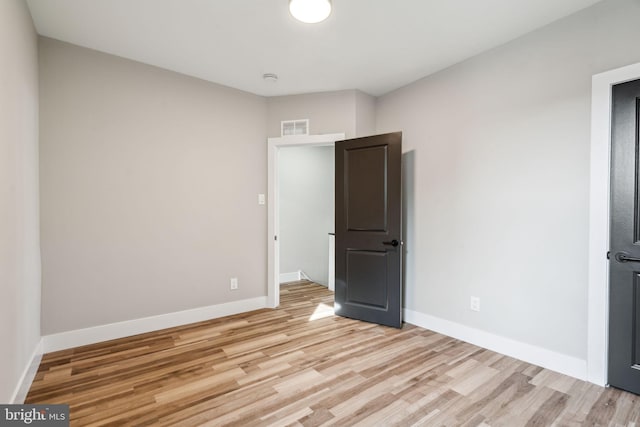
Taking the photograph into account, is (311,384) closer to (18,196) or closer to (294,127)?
(18,196)

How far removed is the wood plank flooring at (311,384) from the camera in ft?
5.94

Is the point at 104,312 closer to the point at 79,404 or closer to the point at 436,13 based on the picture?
the point at 79,404

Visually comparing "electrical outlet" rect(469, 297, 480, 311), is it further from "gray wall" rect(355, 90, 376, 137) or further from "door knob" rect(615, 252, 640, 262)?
"gray wall" rect(355, 90, 376, 137)

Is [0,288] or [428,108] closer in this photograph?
[0,288]

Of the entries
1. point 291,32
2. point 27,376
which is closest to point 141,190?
point 27,376

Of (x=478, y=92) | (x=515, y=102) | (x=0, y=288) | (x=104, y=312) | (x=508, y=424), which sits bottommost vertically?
(x=508, y=424)

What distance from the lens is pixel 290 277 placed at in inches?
218

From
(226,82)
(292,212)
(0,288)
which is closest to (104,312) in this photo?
(0,288)

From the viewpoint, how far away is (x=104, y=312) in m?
2.86

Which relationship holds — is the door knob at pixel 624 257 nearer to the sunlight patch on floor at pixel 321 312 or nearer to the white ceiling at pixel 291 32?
the white ceiling at pixel 291 32

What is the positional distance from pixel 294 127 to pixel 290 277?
281 cm

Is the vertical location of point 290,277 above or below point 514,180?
below

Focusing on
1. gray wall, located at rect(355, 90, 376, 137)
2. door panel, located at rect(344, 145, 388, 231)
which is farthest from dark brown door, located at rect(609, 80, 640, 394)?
gray wall, located at rect(355, 90, 376, 137)

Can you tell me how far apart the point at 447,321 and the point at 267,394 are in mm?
1926
